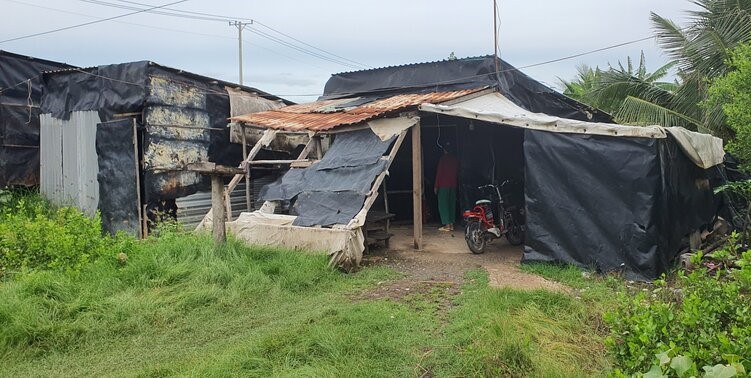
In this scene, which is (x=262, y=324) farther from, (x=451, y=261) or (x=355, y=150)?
(x=355, y=150)

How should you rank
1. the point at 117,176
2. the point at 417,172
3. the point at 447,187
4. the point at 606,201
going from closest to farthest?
1. the point at 606,201
2. the point at 417,172
3. the point at 117,176
4. the point at 447,187

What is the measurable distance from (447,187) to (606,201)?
12.2 feet

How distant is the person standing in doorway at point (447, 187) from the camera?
32.1ft

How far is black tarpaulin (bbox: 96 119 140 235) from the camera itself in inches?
354

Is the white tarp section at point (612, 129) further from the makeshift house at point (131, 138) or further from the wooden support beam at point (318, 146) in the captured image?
the makeshift house at point (131, 138)

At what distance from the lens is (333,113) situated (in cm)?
971

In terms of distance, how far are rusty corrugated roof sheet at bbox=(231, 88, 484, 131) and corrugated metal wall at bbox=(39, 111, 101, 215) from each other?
2.59 meters

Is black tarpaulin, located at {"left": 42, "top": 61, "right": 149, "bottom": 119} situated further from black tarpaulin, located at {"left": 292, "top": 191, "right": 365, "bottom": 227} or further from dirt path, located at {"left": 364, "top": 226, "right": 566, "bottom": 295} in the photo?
dirt path, located at {"left": 364, "top": 226, "right": 566, "bottom": 295}

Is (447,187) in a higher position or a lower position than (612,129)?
lower

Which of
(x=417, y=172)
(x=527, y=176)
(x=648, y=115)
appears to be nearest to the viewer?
(x=527, y=176)

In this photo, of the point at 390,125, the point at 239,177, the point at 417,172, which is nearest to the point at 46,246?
the point at 239,177

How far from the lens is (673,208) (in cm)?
666

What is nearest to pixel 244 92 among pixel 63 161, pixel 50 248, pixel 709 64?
pixel 63 161

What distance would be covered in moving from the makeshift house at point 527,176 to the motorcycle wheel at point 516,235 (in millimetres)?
579
